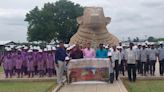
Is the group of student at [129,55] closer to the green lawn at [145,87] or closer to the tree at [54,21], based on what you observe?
the green lawn at [145,87]

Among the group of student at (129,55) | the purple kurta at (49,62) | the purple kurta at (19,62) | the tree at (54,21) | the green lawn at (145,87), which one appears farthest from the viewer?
the tree at (54,21)

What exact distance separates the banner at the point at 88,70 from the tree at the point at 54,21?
40.7m

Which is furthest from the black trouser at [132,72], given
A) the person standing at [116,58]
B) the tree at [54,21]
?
the tree at [54,21]

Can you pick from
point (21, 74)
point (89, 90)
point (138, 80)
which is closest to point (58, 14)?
point (21, 74)

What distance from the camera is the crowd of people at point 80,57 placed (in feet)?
67.6

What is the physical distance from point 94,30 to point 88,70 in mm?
8725

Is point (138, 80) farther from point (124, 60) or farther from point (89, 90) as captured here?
point (89, 90)

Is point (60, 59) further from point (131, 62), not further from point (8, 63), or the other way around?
point (8, 63)

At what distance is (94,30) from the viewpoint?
28812mm

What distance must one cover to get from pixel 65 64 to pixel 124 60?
9.60 feet

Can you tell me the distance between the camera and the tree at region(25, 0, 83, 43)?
61531mm

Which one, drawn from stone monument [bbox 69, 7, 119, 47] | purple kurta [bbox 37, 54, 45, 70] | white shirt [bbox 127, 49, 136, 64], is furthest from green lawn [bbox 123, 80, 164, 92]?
stone monument [bbox 69, 7, 119, 47]

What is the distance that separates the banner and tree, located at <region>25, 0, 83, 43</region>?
1601 inches

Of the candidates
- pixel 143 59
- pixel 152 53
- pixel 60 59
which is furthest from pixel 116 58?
pixel 60 59
